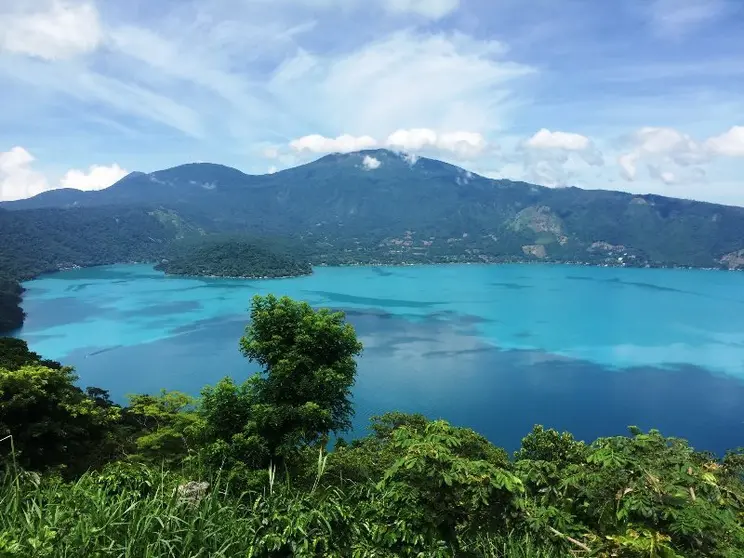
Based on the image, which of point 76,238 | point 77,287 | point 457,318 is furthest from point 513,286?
point 76,238

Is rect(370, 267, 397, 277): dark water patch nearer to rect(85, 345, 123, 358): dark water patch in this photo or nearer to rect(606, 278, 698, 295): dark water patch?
rect(606, 278, 698, 295): dark water patch

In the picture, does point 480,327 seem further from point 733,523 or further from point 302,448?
point 733,523

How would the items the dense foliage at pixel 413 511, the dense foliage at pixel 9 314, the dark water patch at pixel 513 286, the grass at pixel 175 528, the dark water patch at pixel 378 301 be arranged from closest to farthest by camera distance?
A: the grass at pixel 175 528, the dense foliage at pixel 413 511, the dense foliage at pixel 9 314, the dark water patch at pixel 378 301, the dark water patch at pixel 513 286

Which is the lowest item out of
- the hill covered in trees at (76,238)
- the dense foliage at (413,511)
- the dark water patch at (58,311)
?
the dark water patch at (58,311)

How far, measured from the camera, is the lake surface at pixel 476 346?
35.3 meters

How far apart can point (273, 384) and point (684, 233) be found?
23083 cm

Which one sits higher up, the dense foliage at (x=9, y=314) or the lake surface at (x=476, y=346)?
the dense foliage at (x=9, y=314)

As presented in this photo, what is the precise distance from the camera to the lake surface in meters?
35.3

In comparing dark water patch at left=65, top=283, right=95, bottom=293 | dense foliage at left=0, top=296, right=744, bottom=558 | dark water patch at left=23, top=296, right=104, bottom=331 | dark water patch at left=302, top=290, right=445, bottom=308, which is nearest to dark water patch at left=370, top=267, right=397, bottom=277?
dark water patch at left=302, top=290, right=445, bottom=308

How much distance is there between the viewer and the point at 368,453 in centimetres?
1281

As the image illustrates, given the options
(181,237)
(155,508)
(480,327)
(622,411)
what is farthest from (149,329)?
(181,237)

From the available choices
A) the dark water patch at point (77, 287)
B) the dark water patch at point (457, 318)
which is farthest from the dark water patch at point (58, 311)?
the dark water patch at point (457, 318)

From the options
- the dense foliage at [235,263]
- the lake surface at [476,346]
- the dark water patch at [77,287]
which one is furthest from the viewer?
the dense foliage at [235,263]

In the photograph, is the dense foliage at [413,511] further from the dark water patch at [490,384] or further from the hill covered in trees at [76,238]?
the hill covered in trees at [76,238]
